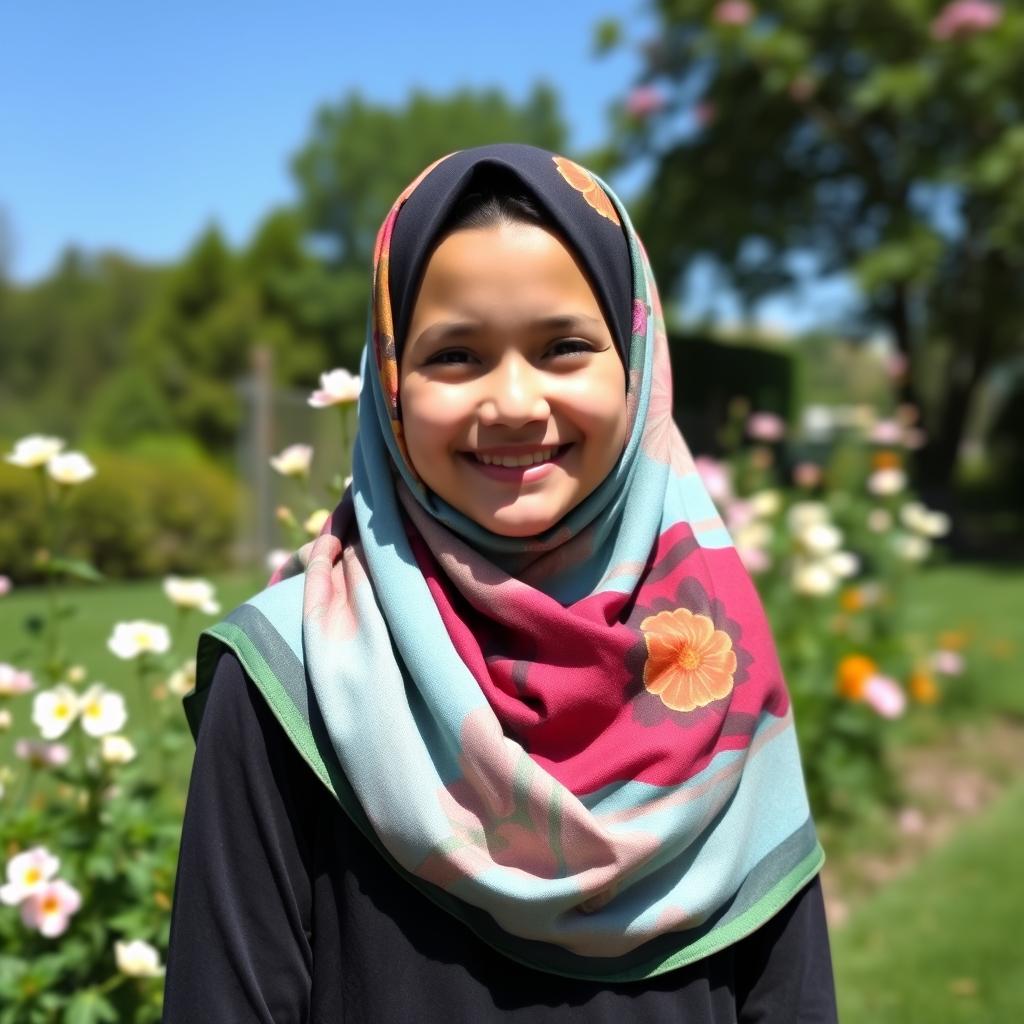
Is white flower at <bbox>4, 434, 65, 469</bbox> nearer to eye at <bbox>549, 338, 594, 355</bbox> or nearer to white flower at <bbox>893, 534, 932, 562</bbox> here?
eye at <bbox>549, 338, 594, 355</bbox>

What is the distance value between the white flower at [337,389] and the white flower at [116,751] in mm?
666

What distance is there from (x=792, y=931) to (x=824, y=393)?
4721 centimetres

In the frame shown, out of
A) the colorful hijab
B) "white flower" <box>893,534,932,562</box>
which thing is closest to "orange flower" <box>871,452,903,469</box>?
"white flower" <box>893,534,932,562</box>

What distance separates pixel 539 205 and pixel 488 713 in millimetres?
513

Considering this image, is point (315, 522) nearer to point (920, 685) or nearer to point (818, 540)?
point (818, 540)

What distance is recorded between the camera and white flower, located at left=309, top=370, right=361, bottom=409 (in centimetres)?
183

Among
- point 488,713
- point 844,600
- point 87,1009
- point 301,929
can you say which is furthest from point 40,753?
point 844,600

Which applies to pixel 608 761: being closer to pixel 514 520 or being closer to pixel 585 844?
pixel 585 844

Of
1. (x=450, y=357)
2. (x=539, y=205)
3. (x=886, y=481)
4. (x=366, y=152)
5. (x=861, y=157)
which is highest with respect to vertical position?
(x=366, y=152)

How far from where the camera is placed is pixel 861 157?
11922 millimetres

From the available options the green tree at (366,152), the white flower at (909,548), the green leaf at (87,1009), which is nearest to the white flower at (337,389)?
the green leaf at (87,1009)

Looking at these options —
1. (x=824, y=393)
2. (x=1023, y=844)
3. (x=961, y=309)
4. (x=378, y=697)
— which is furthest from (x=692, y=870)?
(x=824, y=393)

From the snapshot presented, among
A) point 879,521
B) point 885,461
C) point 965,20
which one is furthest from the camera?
point 965,20

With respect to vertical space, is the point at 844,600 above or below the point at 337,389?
below
